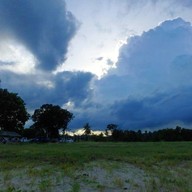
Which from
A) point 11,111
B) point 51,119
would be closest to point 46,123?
point 51,119

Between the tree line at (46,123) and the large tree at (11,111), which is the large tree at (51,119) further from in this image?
the large tree at (11,111)

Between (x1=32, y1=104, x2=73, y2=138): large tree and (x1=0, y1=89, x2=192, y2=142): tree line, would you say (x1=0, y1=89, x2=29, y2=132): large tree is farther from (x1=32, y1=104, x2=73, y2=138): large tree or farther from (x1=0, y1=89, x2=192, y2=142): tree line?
(x1=32, y1=104, x2=73, y2=138): large tree

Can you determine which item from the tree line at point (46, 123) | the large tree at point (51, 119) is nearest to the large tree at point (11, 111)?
the tree line at point (46, 123)

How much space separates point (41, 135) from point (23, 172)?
133766mm

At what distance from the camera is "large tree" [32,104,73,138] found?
150 meters

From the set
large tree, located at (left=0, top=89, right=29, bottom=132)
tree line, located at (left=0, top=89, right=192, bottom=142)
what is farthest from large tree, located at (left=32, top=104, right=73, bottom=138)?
large tree, located at (left=0, top=89, right=29, bottom=132)

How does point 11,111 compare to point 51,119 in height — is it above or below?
below

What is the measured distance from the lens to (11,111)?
114 meters

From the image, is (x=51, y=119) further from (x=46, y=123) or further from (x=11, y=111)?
(x=11, y=111)

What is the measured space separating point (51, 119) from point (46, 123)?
284 centimetres

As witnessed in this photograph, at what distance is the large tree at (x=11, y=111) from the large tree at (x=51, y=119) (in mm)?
31290

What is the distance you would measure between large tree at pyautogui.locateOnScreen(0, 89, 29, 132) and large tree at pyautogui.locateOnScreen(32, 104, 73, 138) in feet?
103

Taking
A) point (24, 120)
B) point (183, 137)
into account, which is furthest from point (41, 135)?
point (183, 137)

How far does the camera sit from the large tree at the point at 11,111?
114312 mm
